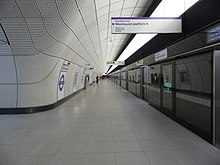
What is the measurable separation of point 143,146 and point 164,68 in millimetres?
3605

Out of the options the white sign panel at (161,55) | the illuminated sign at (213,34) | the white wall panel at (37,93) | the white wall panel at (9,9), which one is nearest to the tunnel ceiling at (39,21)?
the white wall panel at (9,9)

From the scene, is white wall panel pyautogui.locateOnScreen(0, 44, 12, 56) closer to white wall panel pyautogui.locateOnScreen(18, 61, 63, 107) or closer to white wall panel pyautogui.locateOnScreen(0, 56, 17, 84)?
white wall panel pyautogui.locateOnScreen(0, 56, 17, 84)

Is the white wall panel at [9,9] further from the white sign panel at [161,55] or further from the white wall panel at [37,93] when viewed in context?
the white sign panel at [161,55]

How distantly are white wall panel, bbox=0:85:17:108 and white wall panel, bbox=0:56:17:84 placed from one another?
36cm

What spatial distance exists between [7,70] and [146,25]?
5.87m

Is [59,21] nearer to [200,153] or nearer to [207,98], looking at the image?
[207,98]


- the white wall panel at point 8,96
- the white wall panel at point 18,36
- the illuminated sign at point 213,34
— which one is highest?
the white wall panel at point 18,36

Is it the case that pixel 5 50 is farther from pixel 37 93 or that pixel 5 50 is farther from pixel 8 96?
pixel 37 93

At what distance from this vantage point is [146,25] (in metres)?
4.22

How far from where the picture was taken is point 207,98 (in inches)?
124

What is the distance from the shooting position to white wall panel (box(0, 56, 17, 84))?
5.46 meters

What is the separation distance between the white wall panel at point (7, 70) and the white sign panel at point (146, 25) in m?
4.56

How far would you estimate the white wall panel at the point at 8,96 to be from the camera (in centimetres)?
573

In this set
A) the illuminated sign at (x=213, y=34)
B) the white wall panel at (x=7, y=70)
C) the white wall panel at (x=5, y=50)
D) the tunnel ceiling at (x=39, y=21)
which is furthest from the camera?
the white wall panel at (x=7, y=70)
